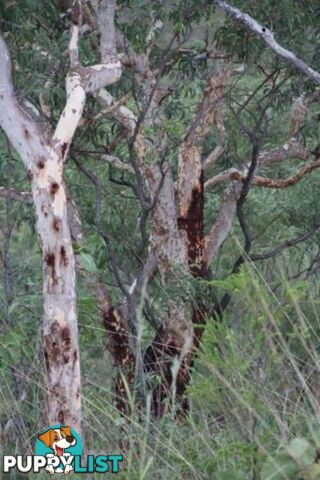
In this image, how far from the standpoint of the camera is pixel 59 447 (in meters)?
5.47

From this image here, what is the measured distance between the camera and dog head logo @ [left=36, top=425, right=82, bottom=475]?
5355 millimetres

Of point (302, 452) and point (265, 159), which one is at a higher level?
point (265, 159)

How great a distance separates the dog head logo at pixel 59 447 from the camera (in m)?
5.36

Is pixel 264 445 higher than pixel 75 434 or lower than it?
lower

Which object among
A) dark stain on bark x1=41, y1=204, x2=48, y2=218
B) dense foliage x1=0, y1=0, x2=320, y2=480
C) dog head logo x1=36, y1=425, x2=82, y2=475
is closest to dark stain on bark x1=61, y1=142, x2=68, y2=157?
dark stain on bark x1=41, y1=204, x2=48, y2=218

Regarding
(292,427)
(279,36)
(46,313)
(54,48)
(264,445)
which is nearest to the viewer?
(264,445)

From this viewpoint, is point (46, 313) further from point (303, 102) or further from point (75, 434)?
point (303, 102)

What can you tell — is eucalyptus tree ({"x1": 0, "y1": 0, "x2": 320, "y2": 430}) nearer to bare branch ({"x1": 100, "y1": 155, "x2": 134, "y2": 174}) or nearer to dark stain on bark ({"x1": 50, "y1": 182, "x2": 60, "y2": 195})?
bare branch ({"x1": 100, "y1": 155, "x2": 134, "y2": 174})

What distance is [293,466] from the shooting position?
4.12 m

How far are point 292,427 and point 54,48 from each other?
401cm

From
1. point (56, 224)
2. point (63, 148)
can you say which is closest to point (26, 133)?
point (63, 148)

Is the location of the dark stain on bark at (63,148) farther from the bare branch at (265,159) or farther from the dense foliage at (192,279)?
the bare branch at (265,159)

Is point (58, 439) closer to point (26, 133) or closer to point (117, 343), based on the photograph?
point (26, 133)

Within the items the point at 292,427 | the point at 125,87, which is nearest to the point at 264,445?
the point at 292,427
